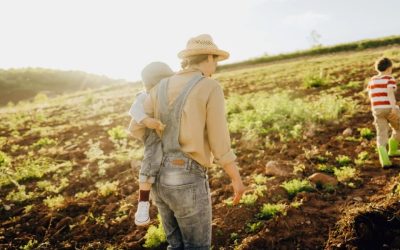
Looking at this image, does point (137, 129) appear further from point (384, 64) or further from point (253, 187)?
point (384, 64)

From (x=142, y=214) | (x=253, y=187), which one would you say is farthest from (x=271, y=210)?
(x=142, y=214)

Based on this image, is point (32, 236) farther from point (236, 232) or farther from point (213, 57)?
point (213, 57)

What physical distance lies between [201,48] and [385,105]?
163 inches

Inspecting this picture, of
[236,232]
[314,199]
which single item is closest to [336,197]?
[314,199]

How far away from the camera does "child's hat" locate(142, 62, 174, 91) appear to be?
320 centimetres

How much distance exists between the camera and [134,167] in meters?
7.25

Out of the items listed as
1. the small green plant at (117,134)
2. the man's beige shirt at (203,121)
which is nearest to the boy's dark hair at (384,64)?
the man's beige shirt at (203,121)

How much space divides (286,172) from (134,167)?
2.88 metres

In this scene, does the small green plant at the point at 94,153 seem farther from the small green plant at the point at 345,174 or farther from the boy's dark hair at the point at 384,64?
the boy's dark hair at the point at 384,64

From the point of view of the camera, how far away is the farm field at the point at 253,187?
4.29 m

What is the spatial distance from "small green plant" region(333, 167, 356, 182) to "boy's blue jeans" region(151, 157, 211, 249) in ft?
10.4

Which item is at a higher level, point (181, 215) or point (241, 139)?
point (181, 215)

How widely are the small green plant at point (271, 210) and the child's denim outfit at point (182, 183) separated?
2.06 metres

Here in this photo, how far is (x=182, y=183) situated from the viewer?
8.79 ft
